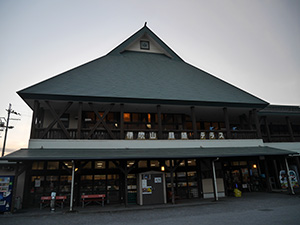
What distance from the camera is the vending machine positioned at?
12.5 meters

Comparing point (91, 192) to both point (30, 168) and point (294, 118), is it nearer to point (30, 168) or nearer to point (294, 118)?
point (30, 168)

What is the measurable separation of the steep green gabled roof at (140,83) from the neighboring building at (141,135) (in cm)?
7

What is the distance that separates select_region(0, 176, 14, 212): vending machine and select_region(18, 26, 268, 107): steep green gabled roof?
567 centimetres

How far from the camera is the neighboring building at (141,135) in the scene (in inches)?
599

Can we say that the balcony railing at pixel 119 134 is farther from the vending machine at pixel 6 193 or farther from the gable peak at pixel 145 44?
the gable peak at pixel 145 44

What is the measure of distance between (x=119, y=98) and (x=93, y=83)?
285 cm

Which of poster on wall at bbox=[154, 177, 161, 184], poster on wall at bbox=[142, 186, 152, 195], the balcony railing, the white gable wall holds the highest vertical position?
the white gable wall

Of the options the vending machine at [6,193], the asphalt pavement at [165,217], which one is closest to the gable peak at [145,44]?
the vending machine at [6,193]

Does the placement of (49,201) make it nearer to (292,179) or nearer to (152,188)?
(152,188)

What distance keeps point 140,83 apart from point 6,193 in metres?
11.9

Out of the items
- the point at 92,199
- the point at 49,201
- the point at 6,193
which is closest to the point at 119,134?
the point at 92,199

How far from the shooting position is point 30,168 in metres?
15.5

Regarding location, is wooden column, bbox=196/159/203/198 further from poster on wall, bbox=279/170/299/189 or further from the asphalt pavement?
poster on wall, bbox=279/170/299/189

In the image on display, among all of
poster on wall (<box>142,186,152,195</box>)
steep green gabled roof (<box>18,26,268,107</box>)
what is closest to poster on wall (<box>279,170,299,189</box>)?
steep green gabled roof (<box>18,26,268,107</box>)
